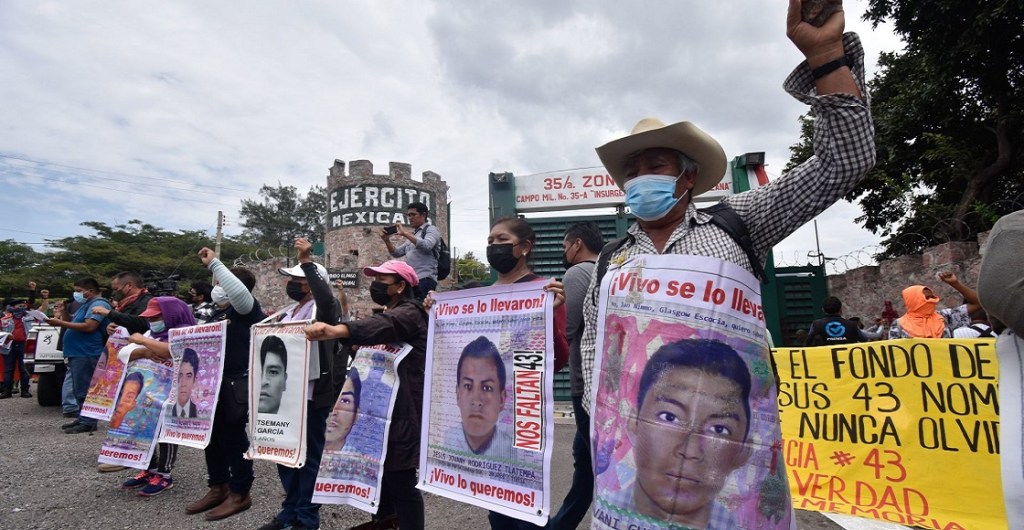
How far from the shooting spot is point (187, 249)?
38.0 metres

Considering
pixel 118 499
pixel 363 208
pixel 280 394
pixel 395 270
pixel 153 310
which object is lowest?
pixel 118 499

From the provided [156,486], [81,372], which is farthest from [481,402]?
[81,372]

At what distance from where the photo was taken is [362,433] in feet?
9.28

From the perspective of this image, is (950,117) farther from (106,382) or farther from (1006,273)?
(106,382)

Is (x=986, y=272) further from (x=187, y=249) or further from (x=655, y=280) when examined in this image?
(x=187, y=249)

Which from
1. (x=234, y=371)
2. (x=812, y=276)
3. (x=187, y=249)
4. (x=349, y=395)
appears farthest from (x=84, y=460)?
(x=187, y=249)

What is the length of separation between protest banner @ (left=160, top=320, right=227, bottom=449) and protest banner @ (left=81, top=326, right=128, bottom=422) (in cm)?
154

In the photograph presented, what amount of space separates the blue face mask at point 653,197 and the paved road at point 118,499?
8.44 feet

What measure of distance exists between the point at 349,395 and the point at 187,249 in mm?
41560

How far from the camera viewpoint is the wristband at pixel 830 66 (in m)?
1.42

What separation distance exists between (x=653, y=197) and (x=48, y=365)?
34.6 ft

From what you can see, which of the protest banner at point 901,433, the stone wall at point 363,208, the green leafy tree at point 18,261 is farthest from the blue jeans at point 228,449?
the green leafy tree at point 18,261

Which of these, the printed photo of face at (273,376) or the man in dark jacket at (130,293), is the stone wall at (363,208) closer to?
the man in dark jacket at (130,293)

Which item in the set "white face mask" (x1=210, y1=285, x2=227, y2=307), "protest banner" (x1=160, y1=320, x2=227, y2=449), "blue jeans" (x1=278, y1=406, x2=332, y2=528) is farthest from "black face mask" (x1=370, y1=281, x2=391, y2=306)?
"white face mask" (x1=210, y1=285, x2=227, y2=307)
